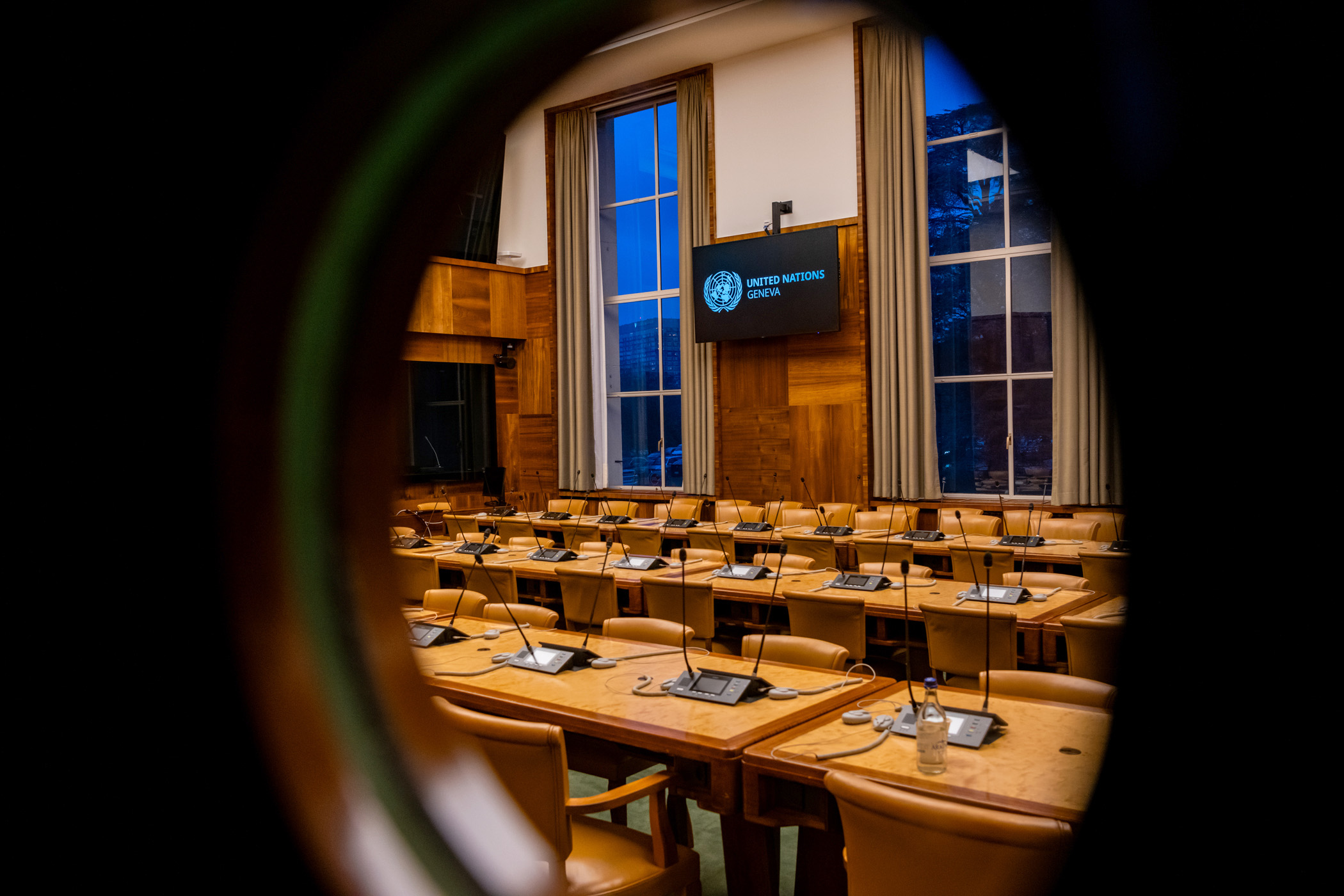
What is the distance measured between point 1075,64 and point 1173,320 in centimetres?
25

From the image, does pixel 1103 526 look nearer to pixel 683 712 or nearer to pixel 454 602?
pixel 454 602

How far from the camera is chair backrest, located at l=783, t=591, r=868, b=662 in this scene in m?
4.02

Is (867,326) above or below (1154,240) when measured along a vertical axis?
above

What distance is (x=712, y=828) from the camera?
3592mm

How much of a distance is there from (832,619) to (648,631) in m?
0.81

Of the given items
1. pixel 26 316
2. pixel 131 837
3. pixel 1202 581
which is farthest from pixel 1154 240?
pixel 131 837

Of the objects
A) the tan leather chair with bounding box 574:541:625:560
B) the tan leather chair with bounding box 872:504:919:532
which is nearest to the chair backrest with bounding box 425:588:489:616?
the tan leather chair with bounding box 574:541:625:560

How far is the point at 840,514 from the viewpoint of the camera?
8156mm

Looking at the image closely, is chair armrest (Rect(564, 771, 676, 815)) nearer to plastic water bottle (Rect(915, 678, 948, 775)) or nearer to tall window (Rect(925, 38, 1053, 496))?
plastic water bottle (Rect(915, 678, 948, 775))

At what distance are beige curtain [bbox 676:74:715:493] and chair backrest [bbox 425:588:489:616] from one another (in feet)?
19.5

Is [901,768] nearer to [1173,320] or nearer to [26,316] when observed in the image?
[1173,320]

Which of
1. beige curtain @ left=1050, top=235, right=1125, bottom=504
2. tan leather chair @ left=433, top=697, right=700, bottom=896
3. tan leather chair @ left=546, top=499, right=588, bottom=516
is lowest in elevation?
tan leather chair @ left=433, top=697, right=700, bottom=896

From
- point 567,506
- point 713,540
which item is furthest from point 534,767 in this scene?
point 567,506

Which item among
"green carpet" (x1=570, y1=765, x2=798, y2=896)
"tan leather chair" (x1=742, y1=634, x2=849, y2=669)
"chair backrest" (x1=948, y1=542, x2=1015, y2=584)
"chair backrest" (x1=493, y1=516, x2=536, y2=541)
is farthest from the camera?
"chair backrest" (x1=493, y1=516, x2=536, y2=541)
